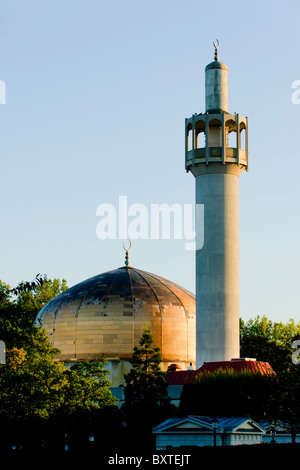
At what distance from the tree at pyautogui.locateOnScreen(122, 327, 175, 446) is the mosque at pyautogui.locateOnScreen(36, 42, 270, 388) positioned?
4144 millimetres

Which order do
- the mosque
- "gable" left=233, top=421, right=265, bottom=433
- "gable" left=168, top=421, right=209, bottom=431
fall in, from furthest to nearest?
1. the mosque
2. "gable" left=233, top=421, right=265, bottom=433
3. "gable" left=168, top=421, right=209, bottom=431

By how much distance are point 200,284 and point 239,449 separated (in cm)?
2877

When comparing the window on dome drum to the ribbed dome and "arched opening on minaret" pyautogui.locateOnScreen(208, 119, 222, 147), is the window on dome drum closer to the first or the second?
the ribbed dome

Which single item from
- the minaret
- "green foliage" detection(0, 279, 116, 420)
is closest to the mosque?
the minaret

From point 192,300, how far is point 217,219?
1798 cm

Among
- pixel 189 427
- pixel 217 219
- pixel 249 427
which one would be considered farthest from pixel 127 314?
pixel 189 427

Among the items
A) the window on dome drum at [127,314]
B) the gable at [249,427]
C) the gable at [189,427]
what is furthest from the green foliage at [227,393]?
the window on dome drum at [127,314]

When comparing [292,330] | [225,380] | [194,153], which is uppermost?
[194,153]

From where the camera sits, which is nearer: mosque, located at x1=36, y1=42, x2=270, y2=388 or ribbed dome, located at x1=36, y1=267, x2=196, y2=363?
mosque, located at x1=36, y1=42, x2=270, y2=388

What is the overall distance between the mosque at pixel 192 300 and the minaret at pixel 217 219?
0.24 ft

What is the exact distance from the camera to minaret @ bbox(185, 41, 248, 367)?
65750mm

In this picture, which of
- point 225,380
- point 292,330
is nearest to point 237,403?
point 225,380
